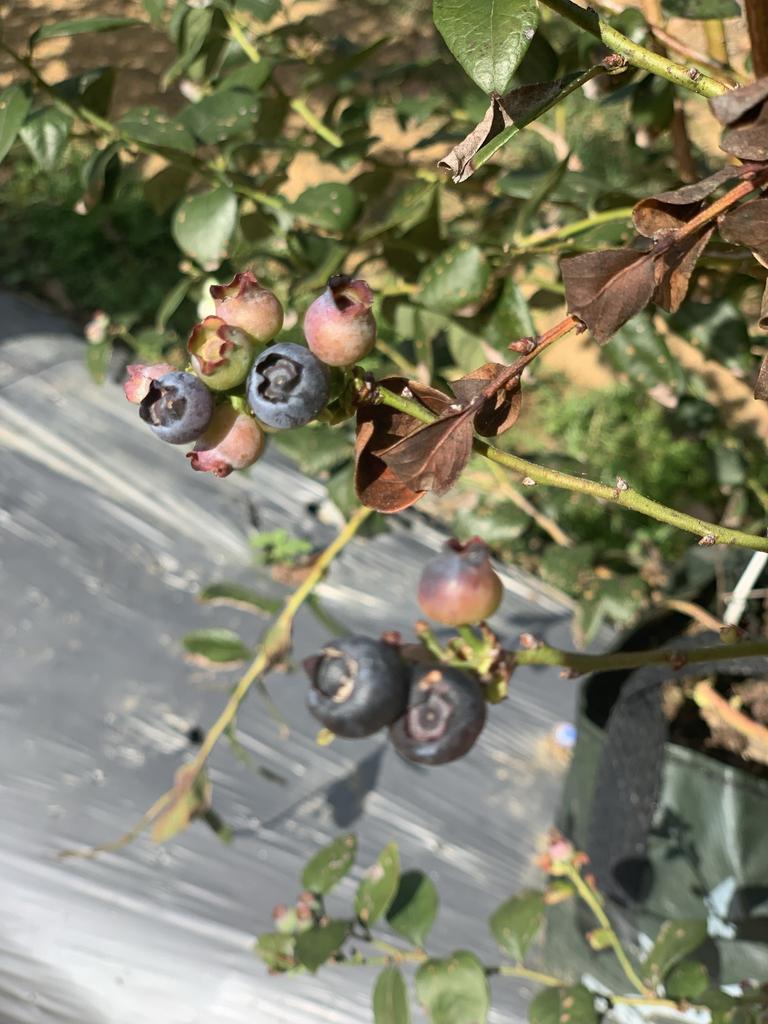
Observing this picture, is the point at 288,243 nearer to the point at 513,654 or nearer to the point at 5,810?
the point at 513,654

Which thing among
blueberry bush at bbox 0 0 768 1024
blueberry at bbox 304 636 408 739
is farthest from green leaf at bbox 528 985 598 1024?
blueberry at bbox 304 636 408 739

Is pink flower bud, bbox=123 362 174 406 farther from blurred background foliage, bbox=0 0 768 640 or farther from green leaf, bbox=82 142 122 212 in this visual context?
green leaf, bbox=82 142 122 212

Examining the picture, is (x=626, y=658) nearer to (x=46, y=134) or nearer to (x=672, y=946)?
(x=672, y=946)

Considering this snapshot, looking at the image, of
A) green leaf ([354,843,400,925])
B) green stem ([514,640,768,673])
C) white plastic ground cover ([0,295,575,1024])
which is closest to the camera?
green stem ([514,640,768,673])

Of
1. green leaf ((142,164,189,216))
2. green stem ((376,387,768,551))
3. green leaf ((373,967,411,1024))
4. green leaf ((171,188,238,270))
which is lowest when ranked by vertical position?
green leaf ((373,967,411,1024))

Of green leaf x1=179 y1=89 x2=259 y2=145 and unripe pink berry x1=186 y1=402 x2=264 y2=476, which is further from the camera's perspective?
green leaf x1=179 y1=89 x2=259 y2=145

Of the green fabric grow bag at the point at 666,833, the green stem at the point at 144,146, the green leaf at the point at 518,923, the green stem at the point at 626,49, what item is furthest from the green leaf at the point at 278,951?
the green stem at the point at 626,49

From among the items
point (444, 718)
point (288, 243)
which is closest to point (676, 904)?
point (444, 718)
